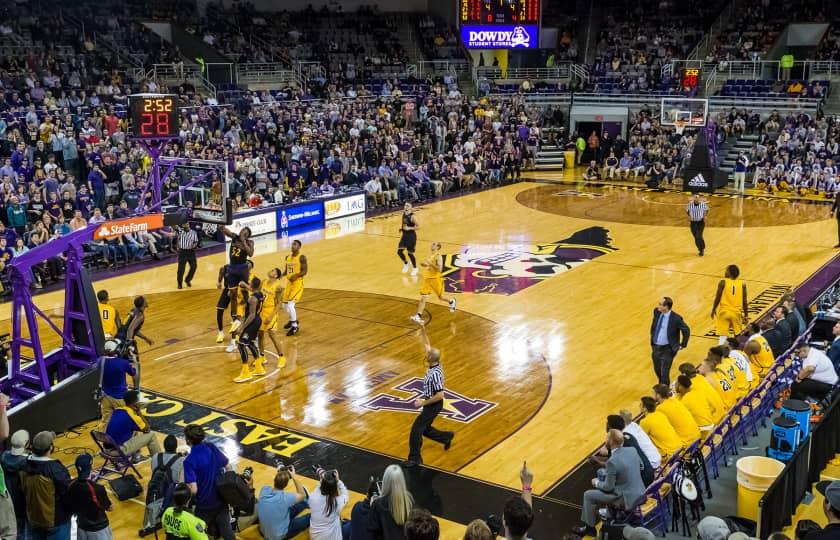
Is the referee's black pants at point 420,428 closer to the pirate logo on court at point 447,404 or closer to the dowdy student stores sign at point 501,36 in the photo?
the pirate logo on court at point 447,404

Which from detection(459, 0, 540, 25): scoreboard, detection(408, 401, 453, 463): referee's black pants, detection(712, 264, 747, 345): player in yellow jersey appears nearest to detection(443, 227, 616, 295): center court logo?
detection(712, 264, 747, 345): player in yellow jersey

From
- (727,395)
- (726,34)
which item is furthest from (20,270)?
(726,34)

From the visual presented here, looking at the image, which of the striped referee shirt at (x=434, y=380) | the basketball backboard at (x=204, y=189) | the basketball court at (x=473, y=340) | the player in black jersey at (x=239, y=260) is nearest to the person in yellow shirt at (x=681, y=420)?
the basketball court at (x=473, y=340)

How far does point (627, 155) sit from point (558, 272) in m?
17.9

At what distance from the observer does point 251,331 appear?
45.8ft

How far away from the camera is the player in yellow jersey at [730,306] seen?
14812 millimetres

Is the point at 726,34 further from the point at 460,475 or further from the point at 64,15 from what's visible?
the point at 460,475

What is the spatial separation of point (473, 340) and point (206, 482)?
7.72 metres

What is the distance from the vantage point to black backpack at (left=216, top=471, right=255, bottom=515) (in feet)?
29.6

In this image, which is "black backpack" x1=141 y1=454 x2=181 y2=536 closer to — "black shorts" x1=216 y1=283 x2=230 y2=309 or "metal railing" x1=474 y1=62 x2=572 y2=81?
"black shorts" x1=216 y1=283 x2=230 y2=309

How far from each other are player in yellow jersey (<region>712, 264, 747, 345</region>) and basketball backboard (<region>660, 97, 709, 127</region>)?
68.2 feet

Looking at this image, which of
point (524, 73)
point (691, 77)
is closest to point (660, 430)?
point (691, 77)

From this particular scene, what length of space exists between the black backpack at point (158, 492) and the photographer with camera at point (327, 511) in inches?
58.3

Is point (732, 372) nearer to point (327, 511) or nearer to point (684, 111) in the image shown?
point (327, 511)
